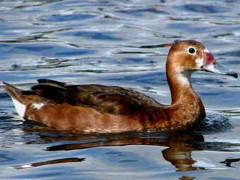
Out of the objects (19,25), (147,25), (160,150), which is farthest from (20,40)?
(160,150)

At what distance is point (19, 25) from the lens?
20891 mm

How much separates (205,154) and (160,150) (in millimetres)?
544

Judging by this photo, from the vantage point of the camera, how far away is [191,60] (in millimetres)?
12930

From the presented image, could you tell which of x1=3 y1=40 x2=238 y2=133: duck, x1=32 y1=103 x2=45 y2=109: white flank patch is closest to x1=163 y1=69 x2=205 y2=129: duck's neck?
x1=3 y1=40 x2=238 y2=133: duck

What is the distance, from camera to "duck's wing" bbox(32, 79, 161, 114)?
1243 centimetres

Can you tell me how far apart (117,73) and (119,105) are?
4142 millimetres

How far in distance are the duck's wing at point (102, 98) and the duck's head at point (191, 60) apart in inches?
24.6

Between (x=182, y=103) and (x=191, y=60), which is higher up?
(x=191, y=60)

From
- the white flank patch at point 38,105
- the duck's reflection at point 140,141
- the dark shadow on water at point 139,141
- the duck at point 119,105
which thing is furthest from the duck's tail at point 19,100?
the duck's reflection at point 140,141

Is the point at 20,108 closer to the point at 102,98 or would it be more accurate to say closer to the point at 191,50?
the point at 102,98

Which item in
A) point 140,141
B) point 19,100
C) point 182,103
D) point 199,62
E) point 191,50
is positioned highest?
point 191,50

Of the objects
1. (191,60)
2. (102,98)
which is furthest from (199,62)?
(102,98)

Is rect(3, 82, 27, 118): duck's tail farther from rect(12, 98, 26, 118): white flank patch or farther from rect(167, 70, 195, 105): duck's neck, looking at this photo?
rect(167, 70, 195, 105): duck's neck

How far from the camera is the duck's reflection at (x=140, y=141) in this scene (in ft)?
38.0
